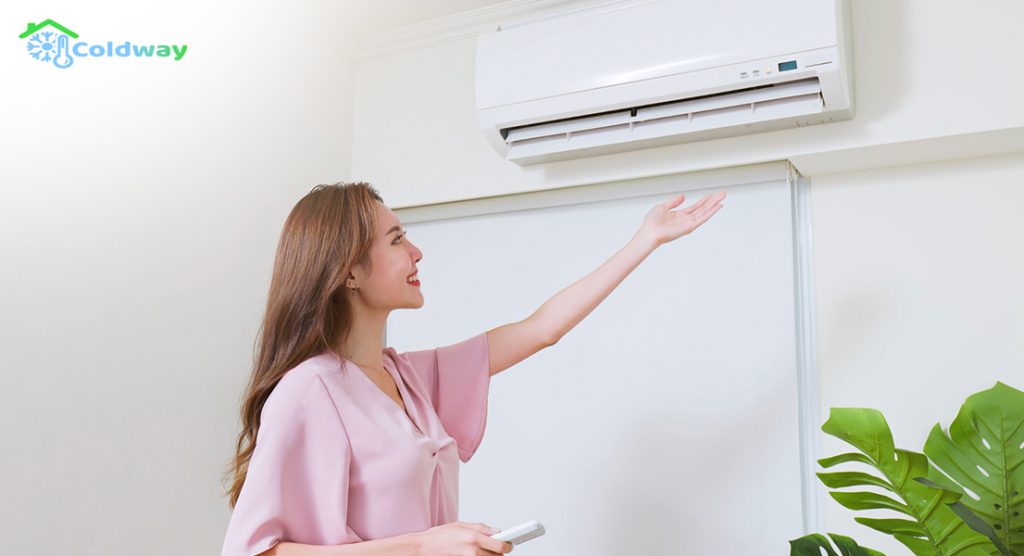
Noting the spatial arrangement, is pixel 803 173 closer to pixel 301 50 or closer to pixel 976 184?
pixel 976 184

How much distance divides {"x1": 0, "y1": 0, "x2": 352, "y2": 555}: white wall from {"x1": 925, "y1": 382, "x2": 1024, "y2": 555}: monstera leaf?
1659 millimetres

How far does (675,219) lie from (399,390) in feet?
2.00

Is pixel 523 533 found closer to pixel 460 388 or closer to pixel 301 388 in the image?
pixel 301 388

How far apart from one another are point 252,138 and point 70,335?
732 mm

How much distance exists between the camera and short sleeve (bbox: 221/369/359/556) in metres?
1.28

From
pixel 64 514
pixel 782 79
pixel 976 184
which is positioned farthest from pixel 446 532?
pixel 976 184

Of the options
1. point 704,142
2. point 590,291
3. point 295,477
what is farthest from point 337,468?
point 704,142

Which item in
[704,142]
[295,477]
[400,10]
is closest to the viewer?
[295,477]

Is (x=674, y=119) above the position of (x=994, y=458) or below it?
above

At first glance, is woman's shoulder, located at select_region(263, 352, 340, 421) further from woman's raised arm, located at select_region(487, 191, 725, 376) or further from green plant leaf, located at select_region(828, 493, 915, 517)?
green plant leaf, located at select_region(828, 493, 915, 517)

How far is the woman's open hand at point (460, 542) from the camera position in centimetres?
123

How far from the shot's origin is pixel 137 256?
6.72 ft

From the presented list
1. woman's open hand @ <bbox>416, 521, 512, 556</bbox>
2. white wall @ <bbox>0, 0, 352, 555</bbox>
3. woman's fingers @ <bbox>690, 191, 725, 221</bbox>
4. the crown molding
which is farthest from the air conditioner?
woman's open hand @ <bbox>416, 521, 512, 556</bbox>

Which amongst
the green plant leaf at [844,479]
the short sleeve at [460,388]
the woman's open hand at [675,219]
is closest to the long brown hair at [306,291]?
the short sleeve at [460,388]
